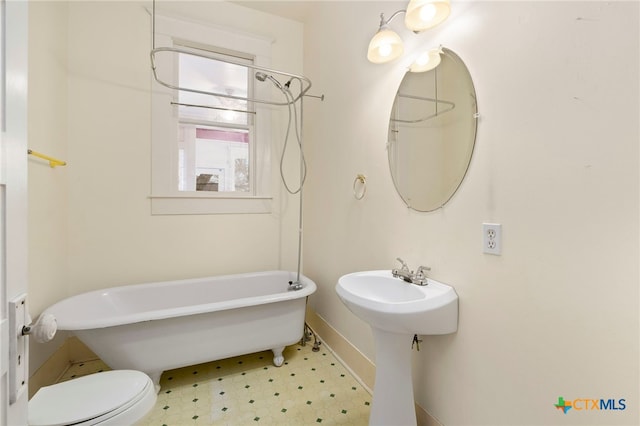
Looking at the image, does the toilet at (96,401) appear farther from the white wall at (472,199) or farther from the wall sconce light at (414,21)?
the wall sconce light at (414,21)

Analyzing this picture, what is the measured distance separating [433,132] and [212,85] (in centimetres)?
215

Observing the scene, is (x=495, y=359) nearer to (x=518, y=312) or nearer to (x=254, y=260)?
(x=518, y=312)

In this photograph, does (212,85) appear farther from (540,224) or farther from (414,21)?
(540,224)

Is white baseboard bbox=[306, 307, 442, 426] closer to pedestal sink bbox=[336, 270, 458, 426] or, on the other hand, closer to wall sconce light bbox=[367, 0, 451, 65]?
pedestal sink bbox=[336, 270, 458, 426]

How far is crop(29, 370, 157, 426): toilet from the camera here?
1.00 m

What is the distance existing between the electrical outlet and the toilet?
149cm

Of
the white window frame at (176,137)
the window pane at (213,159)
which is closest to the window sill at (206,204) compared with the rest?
the white window frame at (176,137)

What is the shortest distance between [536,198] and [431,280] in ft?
1.91

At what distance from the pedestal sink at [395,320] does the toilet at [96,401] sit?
35.9 inches

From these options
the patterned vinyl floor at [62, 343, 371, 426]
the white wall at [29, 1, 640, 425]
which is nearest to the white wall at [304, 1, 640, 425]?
the white wall at [29, 1, 640, 425]

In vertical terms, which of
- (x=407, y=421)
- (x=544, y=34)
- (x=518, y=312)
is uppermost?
(x=544, y=34)

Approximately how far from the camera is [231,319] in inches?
72.0

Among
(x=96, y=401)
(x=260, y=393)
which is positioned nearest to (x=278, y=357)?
(x=260, y=393)

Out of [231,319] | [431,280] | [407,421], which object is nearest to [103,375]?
[231,319]
